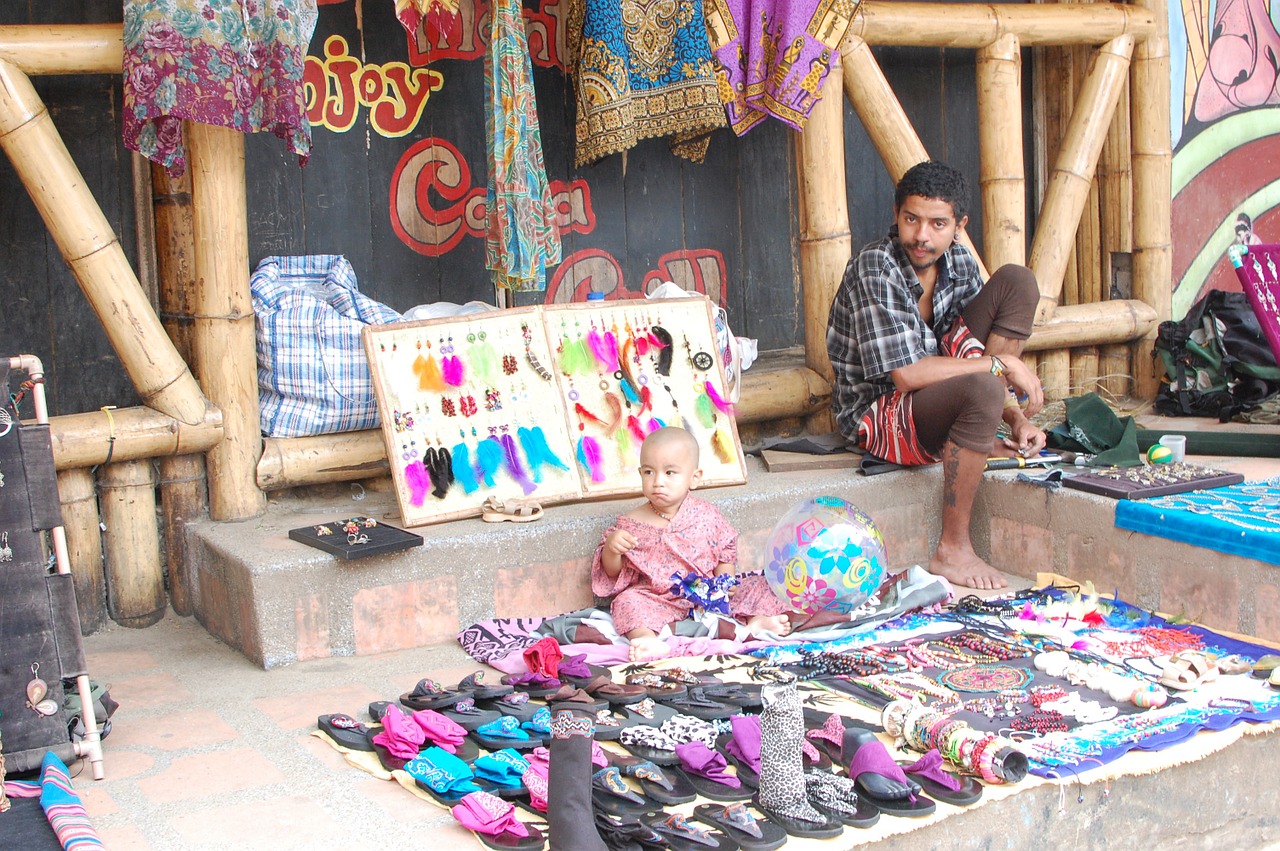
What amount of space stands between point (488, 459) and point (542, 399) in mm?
335

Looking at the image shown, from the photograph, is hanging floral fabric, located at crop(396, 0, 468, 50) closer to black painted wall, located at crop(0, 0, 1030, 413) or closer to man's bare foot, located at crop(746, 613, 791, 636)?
black painted wall, located at crop(0, 0, 1030, 413)

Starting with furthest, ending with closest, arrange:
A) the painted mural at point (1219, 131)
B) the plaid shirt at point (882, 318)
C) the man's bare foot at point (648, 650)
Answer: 1. the painted mural at point (1219, 131)
2. the plaid shirt at point (882, 318)
3. the man's bare foot at point (648, 650)

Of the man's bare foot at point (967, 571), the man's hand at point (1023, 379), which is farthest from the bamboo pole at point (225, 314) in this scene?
the man's hand at point (1023, 379)

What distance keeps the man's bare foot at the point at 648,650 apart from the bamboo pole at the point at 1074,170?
3106 millimetres

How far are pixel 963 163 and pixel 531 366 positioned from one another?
10.7 feet

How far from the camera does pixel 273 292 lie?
5.06m

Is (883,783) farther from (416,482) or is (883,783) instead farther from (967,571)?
(416,482)

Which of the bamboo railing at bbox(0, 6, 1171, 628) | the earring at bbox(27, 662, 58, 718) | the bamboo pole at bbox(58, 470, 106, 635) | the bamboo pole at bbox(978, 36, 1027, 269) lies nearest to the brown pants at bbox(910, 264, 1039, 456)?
the bamboo railing at bbox(0, 6, 1171, 628)

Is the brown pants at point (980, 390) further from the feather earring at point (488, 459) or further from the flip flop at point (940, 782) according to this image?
the flip flop at point (940, 782)

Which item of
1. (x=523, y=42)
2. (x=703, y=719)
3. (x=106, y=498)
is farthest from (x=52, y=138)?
(x=703, y=719)

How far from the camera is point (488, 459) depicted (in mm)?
4906

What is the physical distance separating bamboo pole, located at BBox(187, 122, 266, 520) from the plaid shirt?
91.2 inches

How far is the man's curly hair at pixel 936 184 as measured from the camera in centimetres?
510

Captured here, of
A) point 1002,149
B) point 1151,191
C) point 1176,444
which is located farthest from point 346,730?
point 1151,191
